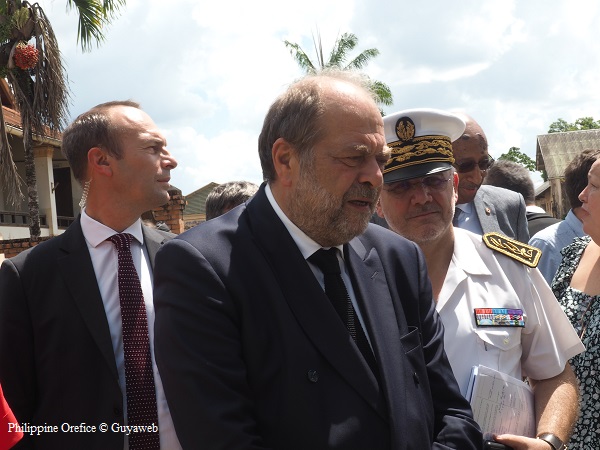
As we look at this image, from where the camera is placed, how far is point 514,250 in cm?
291

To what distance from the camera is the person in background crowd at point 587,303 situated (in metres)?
3.14

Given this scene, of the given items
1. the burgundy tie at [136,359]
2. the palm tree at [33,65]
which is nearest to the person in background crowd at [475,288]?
the burgundy tie at [136,359]

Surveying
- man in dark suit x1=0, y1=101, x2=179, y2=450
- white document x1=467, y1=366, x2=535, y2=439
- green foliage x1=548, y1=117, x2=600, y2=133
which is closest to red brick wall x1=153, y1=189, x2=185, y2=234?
man in dark suit x1=0, y1=101, x2=179, y2=450

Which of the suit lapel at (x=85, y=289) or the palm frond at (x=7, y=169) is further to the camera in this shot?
the palm frond at (x=7, y=169)

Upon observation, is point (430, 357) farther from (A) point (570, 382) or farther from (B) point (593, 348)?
(B) point (593, 348)

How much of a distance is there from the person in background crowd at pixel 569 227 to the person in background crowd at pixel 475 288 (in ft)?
5.32

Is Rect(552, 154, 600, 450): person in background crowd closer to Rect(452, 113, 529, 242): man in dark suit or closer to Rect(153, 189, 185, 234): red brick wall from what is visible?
Rect(452, 113, 529, 242): man in dark suit

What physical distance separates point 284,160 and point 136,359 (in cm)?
101

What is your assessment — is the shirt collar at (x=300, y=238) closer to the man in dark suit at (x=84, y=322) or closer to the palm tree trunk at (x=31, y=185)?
the man in dark suit at (x=84, y=322)

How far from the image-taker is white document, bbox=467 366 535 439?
8.23 feet

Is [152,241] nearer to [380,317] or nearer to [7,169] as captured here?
[380,317]

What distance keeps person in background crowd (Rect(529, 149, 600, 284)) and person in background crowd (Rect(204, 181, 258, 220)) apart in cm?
192

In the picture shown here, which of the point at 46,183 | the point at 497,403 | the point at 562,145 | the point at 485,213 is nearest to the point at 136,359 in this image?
the point at 497,403

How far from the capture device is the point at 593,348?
3162 millimetres
